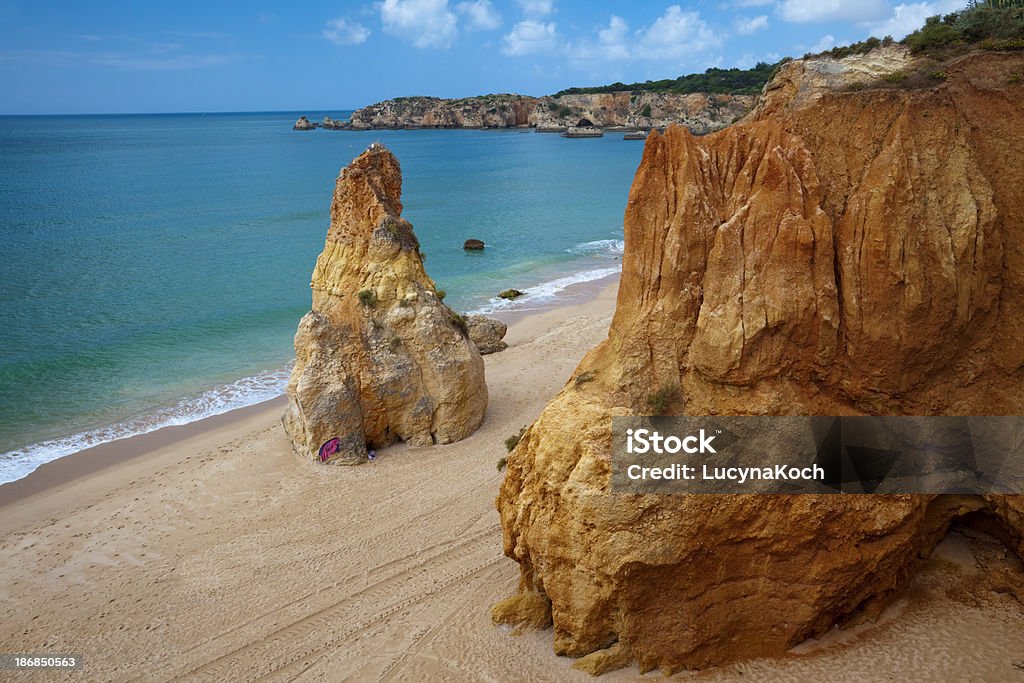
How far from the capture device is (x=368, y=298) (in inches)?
687

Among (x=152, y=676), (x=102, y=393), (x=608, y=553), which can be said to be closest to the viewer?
(x=608, y=553)

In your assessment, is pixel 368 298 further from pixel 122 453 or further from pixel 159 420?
pixel 159 420

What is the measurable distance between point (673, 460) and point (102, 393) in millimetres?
22934

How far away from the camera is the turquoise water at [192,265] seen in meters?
24.5

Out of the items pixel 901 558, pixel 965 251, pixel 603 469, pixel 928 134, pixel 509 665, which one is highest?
pixel 928 134

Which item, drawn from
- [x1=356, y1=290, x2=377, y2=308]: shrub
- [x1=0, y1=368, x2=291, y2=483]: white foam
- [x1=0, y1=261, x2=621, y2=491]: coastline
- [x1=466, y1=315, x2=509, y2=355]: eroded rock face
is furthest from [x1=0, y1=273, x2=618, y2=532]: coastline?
[x1=466, y1=315, x2=509, y2=355]: eroded rock face

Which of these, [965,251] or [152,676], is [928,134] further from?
[152,676]

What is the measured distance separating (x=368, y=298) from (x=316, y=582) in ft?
24.6

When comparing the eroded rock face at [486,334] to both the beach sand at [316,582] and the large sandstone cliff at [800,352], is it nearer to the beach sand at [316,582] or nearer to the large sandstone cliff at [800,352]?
the beach sand at [316,582]

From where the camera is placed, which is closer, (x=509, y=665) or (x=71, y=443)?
(x=509, y=665)

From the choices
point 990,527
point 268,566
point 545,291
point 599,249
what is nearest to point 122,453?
point 268,566

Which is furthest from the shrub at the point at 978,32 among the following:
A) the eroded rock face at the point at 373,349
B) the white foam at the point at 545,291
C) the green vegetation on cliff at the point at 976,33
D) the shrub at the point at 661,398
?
the white foam at the point at 545,291

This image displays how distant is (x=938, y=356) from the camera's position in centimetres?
912

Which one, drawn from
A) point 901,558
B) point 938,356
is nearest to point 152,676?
point 901,558
